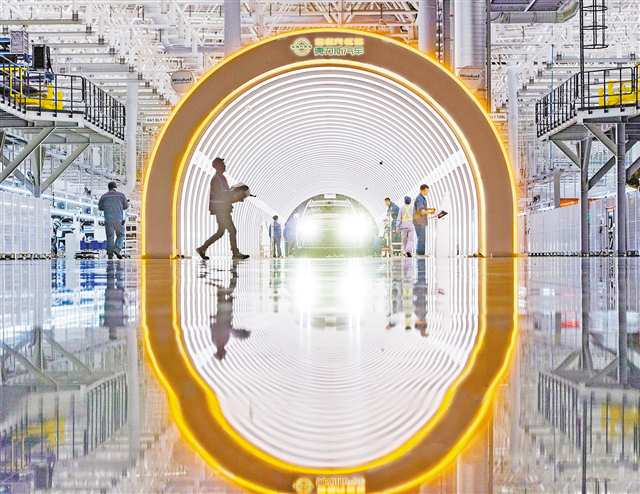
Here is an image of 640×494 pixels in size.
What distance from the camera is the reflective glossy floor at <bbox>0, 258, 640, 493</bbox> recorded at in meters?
1.09

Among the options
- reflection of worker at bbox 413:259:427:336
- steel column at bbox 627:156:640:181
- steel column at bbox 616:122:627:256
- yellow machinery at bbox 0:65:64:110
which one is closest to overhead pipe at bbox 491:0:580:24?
steel column at bbox 616:122:627:256

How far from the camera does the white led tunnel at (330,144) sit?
19.3 meters

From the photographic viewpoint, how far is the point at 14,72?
22.7 meters

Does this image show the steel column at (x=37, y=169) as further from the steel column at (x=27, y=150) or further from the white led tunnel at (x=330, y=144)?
the white led tunnel at (x=330, y=144)

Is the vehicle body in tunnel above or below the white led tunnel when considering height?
below

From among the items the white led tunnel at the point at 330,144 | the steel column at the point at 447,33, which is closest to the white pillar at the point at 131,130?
the white led tunnel at the point at 330,144

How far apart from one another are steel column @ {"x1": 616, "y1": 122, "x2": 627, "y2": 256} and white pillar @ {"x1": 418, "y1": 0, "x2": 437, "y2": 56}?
6.01 m

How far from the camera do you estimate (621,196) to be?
2461 cm

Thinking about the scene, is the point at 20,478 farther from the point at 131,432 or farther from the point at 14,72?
the point at 14,72

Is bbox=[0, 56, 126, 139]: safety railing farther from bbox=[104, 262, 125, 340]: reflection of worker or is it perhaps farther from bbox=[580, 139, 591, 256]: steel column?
bbox=[104, 262, 125, 340]: reflection of worker

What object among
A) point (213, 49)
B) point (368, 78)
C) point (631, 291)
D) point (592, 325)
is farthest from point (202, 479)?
point (213, 49)

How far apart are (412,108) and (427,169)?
5.01m

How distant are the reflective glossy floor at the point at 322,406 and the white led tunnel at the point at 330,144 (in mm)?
15716

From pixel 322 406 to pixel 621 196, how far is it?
24.9m
